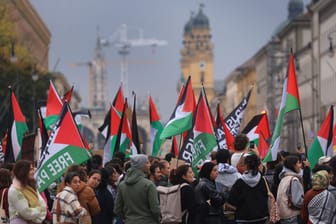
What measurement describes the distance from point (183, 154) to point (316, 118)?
8579 cm

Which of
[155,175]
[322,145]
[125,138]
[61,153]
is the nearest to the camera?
[155,175]

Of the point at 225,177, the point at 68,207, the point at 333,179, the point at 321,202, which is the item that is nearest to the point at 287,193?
the point at 225,177

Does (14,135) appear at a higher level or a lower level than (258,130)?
lower

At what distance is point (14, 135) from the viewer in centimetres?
2488

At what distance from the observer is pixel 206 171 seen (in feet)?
58.3

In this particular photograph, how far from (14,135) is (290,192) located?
7.59 meters

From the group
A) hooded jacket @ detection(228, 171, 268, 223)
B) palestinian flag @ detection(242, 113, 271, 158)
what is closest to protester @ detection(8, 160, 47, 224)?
hooded jacket @ detection(228, 171, 268, 223)

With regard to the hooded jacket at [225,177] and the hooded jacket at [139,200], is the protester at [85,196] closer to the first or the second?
the hooded jacket at [139,200]

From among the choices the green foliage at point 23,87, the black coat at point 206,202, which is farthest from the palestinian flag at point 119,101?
the green foliage at point 23,87

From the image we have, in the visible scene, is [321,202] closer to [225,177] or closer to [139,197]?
[225,177]

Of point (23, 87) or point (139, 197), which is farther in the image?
point (23, 87)

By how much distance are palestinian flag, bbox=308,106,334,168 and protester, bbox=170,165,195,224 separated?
17.9 ft

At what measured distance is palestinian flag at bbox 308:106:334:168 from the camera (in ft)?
75.1

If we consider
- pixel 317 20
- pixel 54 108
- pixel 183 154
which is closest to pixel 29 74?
pixel 317 20
